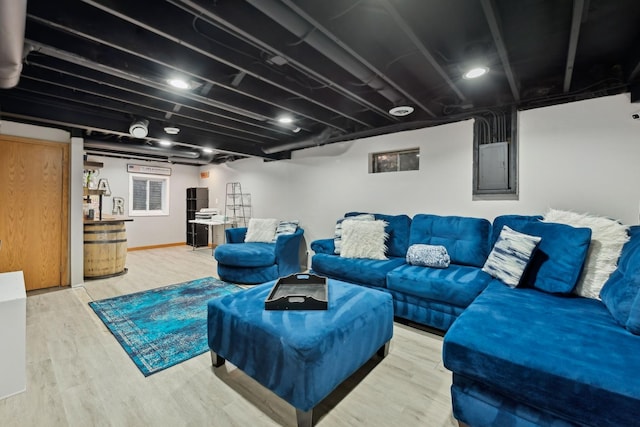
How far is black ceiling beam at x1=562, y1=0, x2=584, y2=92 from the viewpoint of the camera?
1.51 metres

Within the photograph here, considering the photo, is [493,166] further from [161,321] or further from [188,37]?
[161,321]

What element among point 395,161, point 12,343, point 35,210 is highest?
point 395,161

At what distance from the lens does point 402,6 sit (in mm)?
1641

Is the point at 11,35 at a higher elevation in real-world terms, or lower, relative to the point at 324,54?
lower

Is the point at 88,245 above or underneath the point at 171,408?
above

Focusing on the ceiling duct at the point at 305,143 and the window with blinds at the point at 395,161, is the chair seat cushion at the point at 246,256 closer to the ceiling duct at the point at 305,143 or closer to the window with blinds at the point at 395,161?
the ceiling duct at the point at 305,143

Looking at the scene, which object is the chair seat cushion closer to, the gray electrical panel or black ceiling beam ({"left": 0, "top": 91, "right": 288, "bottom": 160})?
black ceiling beam ({"left": 0, "top": 91, "right": 288, "bottom": 160})

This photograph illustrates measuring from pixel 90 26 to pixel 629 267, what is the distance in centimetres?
363

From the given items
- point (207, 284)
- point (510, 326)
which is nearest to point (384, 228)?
point (510, 326)

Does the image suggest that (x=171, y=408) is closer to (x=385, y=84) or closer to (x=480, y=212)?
(x=385, y=84)

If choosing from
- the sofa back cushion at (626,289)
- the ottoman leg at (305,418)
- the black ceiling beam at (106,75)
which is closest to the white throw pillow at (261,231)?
the black ceiling beam at (106,75)

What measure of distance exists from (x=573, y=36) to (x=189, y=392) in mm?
3336

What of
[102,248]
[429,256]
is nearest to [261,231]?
[102,248]

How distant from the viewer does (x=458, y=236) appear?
3.02m
